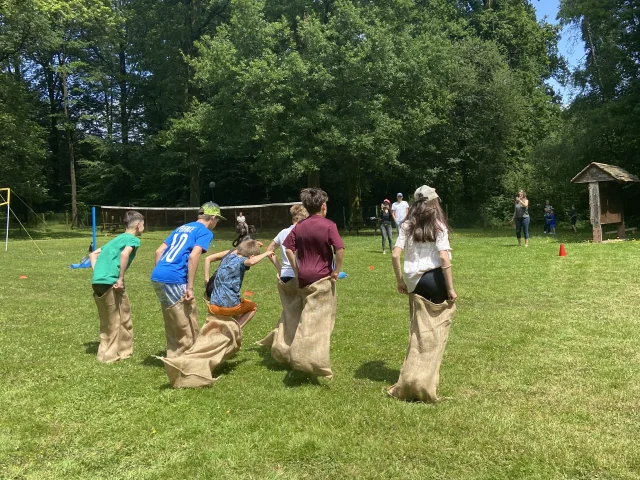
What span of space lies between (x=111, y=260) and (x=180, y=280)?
124cm

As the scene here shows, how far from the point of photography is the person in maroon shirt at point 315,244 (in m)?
5.38

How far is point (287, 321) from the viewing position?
598 centimetres

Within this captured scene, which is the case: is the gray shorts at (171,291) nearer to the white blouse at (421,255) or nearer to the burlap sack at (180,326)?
the burlap sack at (180,326)

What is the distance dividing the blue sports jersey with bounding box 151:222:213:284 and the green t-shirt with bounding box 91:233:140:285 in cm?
77

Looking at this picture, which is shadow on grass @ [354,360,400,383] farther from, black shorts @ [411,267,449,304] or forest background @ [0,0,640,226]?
forest background @ [0,0,640,226]

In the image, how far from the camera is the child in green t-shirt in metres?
6.21

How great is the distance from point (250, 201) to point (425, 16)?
1922cm

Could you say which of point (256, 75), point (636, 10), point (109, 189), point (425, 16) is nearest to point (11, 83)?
point (109, 189)

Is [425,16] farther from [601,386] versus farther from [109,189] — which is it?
[601,386]

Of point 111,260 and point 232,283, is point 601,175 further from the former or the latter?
point 111,260

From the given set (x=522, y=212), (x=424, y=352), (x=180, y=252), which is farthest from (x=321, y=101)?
(x=424, y=352)

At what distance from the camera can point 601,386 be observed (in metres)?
4.99

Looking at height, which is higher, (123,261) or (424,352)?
(123,261)

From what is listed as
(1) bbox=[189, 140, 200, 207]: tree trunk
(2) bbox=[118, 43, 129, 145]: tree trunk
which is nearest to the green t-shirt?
(1) bbox=[189, 140, 200, 207]: tree trunk
